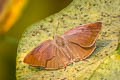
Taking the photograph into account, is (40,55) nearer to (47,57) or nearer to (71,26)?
(47,57)

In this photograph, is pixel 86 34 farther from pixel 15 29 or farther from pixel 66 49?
pixel 15 29

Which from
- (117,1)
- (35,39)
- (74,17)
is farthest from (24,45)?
(117,1)

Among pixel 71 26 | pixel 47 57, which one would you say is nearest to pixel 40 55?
pixel 47 57

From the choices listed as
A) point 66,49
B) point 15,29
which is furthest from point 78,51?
point 15,29

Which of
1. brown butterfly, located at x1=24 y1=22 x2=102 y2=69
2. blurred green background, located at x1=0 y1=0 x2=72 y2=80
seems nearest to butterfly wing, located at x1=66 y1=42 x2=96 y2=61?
brown butterfly, located at x1=24 y1=22 x2=102 y2=69

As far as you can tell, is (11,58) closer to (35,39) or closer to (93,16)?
(35,39)
